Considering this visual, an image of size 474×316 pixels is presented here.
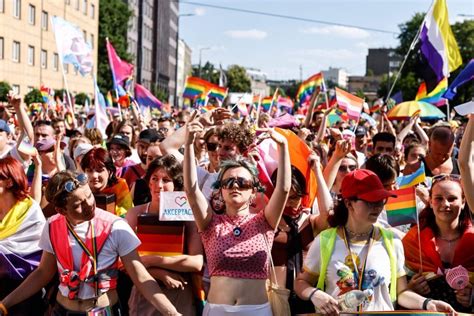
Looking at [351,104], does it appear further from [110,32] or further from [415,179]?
[110,32]

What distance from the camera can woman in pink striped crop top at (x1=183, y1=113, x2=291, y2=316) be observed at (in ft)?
13.0

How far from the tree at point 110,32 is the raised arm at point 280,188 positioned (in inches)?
2145

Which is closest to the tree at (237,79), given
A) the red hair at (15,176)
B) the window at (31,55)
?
the window at (31,55)

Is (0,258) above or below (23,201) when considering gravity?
below

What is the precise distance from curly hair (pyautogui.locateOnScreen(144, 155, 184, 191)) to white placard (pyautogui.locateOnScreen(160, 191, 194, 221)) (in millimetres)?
341

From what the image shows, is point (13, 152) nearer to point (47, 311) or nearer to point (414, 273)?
point (47, 311)

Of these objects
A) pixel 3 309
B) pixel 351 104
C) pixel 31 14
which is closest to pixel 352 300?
pixel 3 309

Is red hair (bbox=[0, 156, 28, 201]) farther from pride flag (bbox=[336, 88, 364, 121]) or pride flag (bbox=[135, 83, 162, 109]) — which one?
pride flag (bbox=[135, 83, 162, 109])

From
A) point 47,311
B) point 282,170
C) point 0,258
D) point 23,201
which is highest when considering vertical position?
point 282,170

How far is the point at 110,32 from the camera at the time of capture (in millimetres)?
61250

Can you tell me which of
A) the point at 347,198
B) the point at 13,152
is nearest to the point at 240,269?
the point at 347,198

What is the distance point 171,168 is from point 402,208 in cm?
161

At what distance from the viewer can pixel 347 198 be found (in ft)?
13.0

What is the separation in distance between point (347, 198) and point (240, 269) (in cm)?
75
